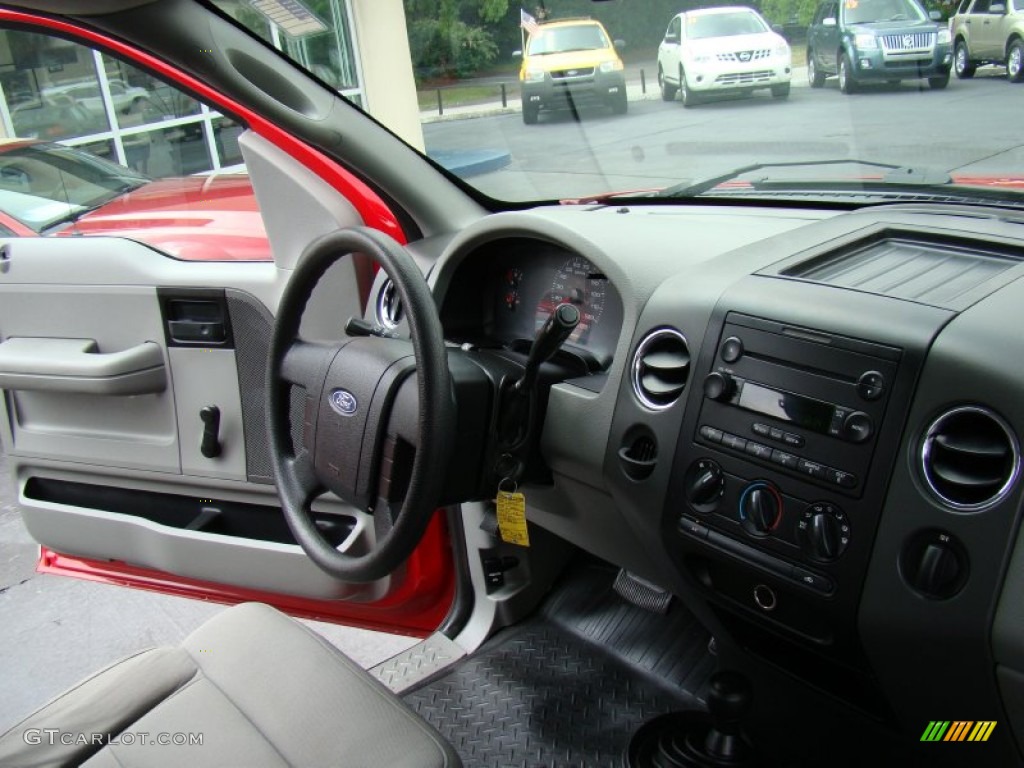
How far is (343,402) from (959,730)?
1008mm

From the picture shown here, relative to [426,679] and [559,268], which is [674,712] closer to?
[426,679]

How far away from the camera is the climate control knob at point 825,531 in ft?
3.92

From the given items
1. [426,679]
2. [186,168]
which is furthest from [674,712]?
[186,168]

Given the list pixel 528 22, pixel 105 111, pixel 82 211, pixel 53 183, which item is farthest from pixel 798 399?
pixel 105 111

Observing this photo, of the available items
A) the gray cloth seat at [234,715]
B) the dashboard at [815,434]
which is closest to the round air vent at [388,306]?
the dashboard at [815,434]

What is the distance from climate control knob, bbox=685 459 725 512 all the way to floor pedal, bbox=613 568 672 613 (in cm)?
73

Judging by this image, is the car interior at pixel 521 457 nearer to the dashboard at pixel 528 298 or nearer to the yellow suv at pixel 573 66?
the dashboard at pixel 528 298

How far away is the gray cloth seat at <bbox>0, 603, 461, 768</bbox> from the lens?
1.27 meters

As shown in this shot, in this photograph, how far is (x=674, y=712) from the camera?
1.91 meters

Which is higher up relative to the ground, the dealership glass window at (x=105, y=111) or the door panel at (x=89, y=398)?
the dealership glass window at (x=105, y=111)

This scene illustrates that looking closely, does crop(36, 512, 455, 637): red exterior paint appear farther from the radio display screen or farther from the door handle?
the radio display screen

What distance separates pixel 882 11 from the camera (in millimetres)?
1579

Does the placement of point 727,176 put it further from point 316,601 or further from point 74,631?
A: point 74,631

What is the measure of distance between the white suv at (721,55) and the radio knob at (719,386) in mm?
804
